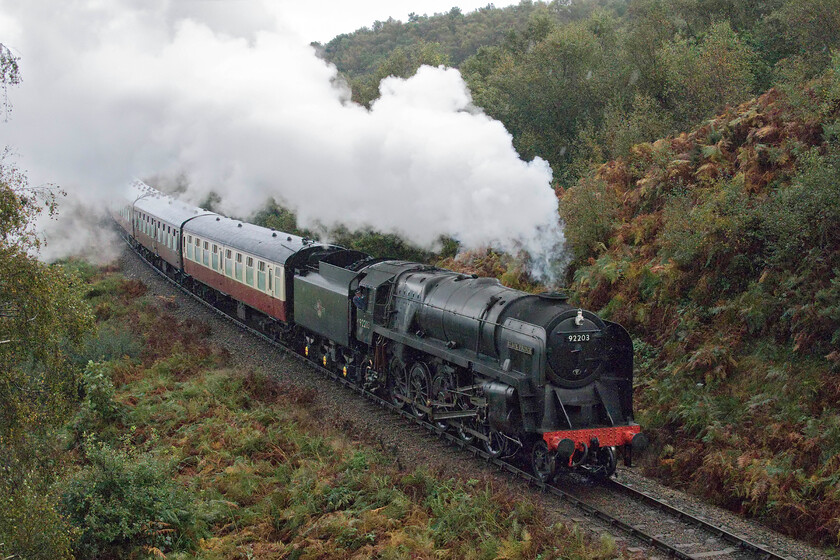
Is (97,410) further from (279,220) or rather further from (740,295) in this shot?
(279,220)

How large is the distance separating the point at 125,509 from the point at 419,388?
591 cm

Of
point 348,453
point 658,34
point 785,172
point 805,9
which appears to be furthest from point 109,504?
point 658,34

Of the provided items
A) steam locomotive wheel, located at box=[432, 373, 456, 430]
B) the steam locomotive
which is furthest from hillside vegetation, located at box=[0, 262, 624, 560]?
steam locomotive wheel, located at box=[432, 373, 456, 430]

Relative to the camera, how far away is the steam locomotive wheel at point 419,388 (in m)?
13.9

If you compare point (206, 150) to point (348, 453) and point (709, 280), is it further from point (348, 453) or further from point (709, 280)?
point (709, 280)

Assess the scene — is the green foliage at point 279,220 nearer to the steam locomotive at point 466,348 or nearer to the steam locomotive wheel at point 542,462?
the steam locomotive at point 466,348

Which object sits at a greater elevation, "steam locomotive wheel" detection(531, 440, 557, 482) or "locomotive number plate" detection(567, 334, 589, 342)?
"locomotive number plate" detection(567, 334, 589, 342)

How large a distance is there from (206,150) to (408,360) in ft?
32.7

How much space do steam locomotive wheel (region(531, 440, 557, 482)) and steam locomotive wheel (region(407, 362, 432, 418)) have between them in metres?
2.82

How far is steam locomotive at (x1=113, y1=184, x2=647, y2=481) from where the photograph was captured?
11195 millimetres

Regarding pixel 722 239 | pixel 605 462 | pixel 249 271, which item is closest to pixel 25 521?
pixel 605 462

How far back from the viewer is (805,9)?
22734 millimetres

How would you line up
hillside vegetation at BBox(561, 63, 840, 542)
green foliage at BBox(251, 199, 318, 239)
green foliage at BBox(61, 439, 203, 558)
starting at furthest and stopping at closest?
green foliage at BBox(251, 199, 318, 239) → hillside vegetation at BBox(561, 63, 840, 542) → green foliage at BBox(61, 439, 203, 558)

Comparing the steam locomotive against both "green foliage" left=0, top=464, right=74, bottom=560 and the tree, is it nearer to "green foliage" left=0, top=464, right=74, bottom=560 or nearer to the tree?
the tree
